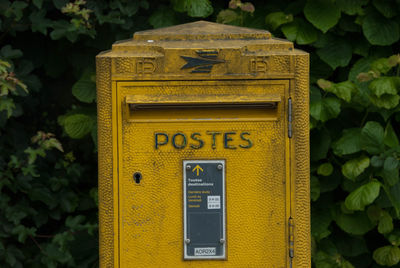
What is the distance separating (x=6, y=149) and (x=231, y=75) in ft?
6.29

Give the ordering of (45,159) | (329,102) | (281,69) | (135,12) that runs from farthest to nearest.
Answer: (45,159) < (135,12) < (329,102) < (281,69)

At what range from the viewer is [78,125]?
11.4ft

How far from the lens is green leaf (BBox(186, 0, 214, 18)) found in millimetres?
3327

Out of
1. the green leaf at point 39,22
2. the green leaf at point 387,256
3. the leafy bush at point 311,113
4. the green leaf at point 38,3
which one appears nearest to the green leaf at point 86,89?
the leafy bush at point 311,113

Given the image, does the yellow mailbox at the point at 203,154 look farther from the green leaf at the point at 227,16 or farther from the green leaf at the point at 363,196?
the green leaf at the point at 227,16

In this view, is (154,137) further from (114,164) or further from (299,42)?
(299,42)

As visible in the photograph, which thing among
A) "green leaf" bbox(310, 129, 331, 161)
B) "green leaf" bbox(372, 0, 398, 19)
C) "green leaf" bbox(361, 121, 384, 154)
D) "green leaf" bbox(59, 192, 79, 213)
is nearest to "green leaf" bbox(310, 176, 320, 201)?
"green leaf" bbox(310, 129, 331, 161)

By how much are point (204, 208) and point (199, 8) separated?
142 centimetres

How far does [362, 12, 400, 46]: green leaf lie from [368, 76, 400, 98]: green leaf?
0.94 feet

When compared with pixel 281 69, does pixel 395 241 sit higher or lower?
lower

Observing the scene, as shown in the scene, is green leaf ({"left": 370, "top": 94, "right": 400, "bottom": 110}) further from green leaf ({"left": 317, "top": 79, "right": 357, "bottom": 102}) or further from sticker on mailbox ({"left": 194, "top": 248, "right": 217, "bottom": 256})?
sticker on mailbox ({"left": 194, "top": 248, "right": 217, "bottom": 256})

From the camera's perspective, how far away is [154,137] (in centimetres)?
223

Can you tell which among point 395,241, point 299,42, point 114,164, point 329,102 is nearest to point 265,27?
point 299,42

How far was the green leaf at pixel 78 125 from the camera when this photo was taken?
346 centimetres
